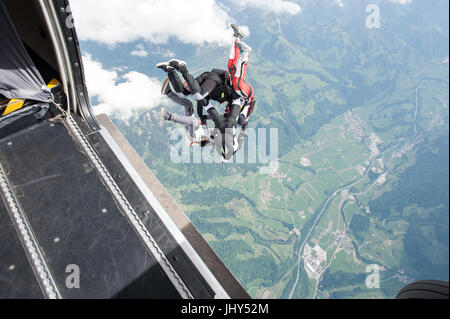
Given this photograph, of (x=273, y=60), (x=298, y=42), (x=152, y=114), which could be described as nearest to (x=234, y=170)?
(x=152, y=114)

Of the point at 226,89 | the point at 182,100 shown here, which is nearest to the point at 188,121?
the point at 182,100

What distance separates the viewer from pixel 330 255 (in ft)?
191

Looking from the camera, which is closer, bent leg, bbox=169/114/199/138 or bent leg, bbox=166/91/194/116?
bent leg, bbox=169/114/199/138

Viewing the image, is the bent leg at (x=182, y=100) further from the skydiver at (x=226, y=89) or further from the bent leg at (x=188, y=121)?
the bent leg at (x=188, y=121)

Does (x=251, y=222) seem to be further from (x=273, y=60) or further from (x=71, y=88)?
(x=273, y=60)

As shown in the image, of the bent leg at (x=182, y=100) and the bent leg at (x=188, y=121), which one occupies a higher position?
the bent leg at (x=182, y=100)

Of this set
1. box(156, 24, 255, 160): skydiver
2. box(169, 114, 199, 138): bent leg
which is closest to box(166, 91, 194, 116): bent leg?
box(156, 24, 255, 160): skydiver

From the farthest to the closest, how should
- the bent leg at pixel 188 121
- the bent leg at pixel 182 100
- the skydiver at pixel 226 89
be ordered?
A: the bent leg at pixel 182 100 < the bent leg at pixel 188 121 < the skydiver at pixel 226 89

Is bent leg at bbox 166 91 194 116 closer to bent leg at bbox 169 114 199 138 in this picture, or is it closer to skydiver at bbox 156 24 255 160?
skydiver at bbox 156 24 255 160

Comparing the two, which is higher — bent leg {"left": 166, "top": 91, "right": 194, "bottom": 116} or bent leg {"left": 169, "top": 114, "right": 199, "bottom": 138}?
bent leg {"left": 166, "top": 91, "right": 194, "bottom": 116}

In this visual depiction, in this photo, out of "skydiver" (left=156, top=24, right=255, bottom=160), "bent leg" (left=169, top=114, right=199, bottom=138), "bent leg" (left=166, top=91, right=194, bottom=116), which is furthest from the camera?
"bent leg" (left=166, top=91, right=194, bottom=116)

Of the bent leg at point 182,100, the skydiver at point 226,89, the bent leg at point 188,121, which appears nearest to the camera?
the skydiver at point 226,89

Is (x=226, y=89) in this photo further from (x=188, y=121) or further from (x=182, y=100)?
(x=188, y=121)

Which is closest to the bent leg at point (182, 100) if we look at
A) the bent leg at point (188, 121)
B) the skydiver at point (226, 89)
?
the skydiver at point (226, 89)
